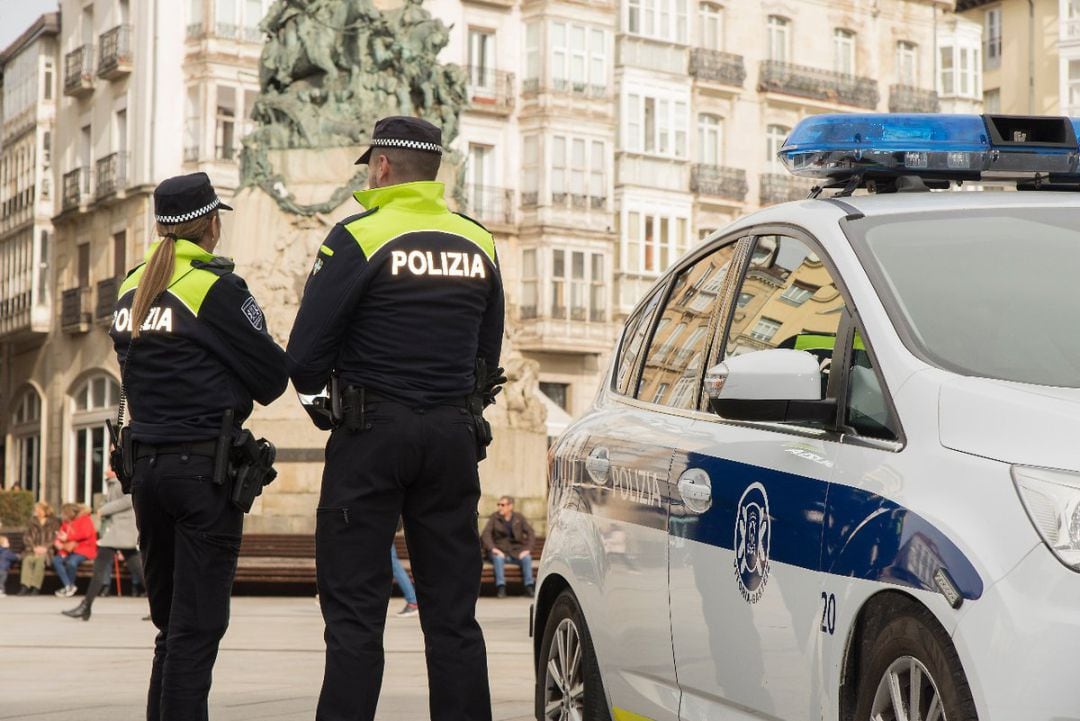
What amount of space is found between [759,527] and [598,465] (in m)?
1.42

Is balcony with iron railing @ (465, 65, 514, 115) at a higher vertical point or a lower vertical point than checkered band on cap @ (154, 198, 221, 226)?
higher

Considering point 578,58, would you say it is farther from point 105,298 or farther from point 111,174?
point 105,298

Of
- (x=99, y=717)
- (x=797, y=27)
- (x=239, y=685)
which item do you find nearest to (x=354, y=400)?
(x=99, y=717)

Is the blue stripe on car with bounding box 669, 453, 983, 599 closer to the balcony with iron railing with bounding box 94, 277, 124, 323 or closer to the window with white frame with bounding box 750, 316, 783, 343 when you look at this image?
the window with white frame with bounding box 750, 316, 783, 343

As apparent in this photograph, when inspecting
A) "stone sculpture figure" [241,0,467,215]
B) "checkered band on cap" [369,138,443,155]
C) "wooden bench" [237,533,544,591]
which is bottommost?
"wooden bench" [237,533,544,591]

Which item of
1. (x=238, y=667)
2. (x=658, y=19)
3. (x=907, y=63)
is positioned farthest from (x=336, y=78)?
(x=907, y=63)

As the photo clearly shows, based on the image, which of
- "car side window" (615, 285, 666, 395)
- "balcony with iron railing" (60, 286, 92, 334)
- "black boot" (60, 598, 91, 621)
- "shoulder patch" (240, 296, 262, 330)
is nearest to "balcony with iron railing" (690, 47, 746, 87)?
"balcony with iron railing" (60, 286, 92, 334)

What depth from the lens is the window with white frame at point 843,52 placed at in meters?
62.2

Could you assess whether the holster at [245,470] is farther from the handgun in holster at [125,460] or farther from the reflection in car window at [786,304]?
the reflection in car window at [786,304]

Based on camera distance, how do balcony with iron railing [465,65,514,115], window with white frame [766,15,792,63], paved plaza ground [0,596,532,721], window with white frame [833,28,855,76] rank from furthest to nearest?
window with white frame [833,28,855,76] → window with white frame [766,15,792,63] → balcony with iron railing [465,65,514,115] → paved plaza ground [0,596,532,721]

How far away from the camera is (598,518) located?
6777mm

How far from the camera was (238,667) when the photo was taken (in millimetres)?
12617

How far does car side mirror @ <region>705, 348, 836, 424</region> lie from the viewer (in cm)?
518

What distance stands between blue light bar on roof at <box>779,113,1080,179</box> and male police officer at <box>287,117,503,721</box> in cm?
111
